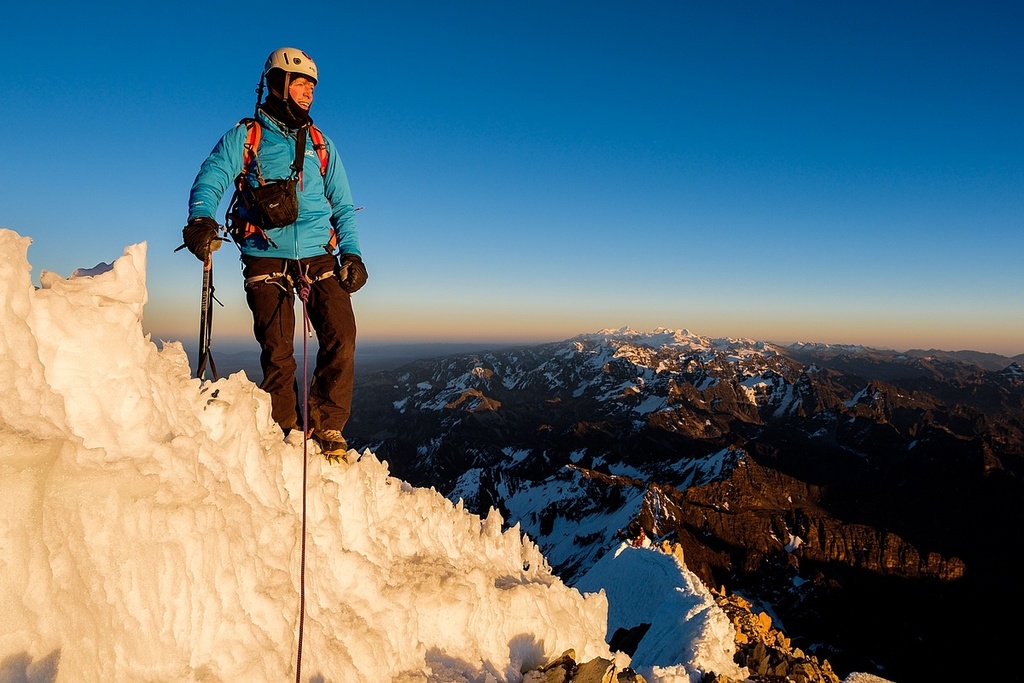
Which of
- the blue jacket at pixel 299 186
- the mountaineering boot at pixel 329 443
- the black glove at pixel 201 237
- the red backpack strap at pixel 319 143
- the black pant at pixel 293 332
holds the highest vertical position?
the red backpack strap at pixel 319 143

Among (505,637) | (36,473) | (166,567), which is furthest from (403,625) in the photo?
(36,473)

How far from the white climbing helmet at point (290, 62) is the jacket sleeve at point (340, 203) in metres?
0.75

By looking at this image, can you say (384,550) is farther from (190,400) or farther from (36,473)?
(36,473)

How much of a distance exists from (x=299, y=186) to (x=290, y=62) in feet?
3.90

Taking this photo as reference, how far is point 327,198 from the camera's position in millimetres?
6305

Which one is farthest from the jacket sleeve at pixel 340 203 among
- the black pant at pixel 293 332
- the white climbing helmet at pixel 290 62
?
the white climbing helmet at pixel 290 62

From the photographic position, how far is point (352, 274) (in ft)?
20.2

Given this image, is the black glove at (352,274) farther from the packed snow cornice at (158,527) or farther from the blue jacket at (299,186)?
the packed snow cornice at (158,527)

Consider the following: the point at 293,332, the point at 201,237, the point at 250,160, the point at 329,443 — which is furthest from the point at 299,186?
the point at 329,443

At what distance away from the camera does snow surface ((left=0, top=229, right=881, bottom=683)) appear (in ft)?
9.70

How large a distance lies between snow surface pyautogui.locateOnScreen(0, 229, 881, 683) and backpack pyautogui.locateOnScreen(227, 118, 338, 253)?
141 centimetres

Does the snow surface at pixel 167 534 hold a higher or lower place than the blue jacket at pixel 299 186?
lower

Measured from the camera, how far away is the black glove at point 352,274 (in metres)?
6.15

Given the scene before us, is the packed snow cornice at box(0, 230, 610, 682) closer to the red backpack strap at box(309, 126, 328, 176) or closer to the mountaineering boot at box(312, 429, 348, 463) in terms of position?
the mountaineering boot at box(312, 429, 348, 463)
